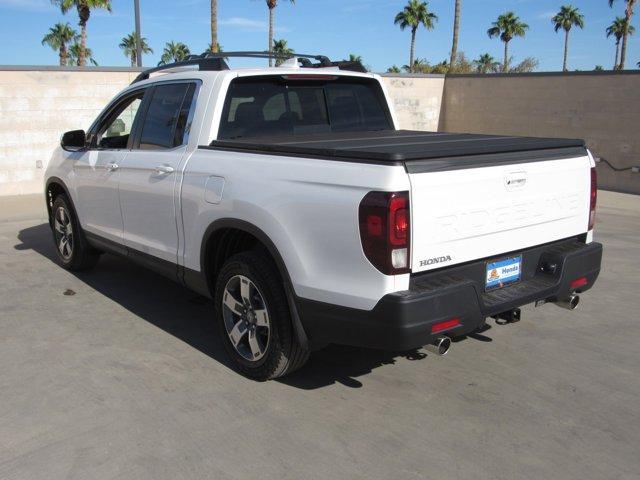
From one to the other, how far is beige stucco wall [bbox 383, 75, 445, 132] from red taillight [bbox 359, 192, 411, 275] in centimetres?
1459

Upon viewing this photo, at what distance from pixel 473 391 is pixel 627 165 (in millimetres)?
11539

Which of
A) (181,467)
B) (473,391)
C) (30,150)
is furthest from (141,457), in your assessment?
(30,150)

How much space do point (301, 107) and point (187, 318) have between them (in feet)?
6.40

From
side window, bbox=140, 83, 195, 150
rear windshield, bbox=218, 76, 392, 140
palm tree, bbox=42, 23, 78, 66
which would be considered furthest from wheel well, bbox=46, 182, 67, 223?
palm tree, bbox=42, 23, 78, 66

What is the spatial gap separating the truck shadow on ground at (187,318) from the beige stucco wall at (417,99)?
11732 millimetres

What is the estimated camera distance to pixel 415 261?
3146 mm

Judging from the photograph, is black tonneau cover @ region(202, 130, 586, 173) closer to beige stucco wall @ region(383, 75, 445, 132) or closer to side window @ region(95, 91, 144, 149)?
side window @ region(95, 91, 144, 149)

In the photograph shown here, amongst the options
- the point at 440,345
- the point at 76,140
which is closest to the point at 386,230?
the point at 440,345

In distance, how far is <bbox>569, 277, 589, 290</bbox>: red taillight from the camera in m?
3.93

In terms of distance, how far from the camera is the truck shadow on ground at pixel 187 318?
4.17 meters

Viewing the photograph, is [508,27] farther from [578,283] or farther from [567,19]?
[578,283]

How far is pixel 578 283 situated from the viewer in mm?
3979

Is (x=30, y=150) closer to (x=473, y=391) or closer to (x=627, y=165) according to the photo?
(x=473, y=391)

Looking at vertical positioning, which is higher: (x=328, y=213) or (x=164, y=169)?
(x=164, y=169)
